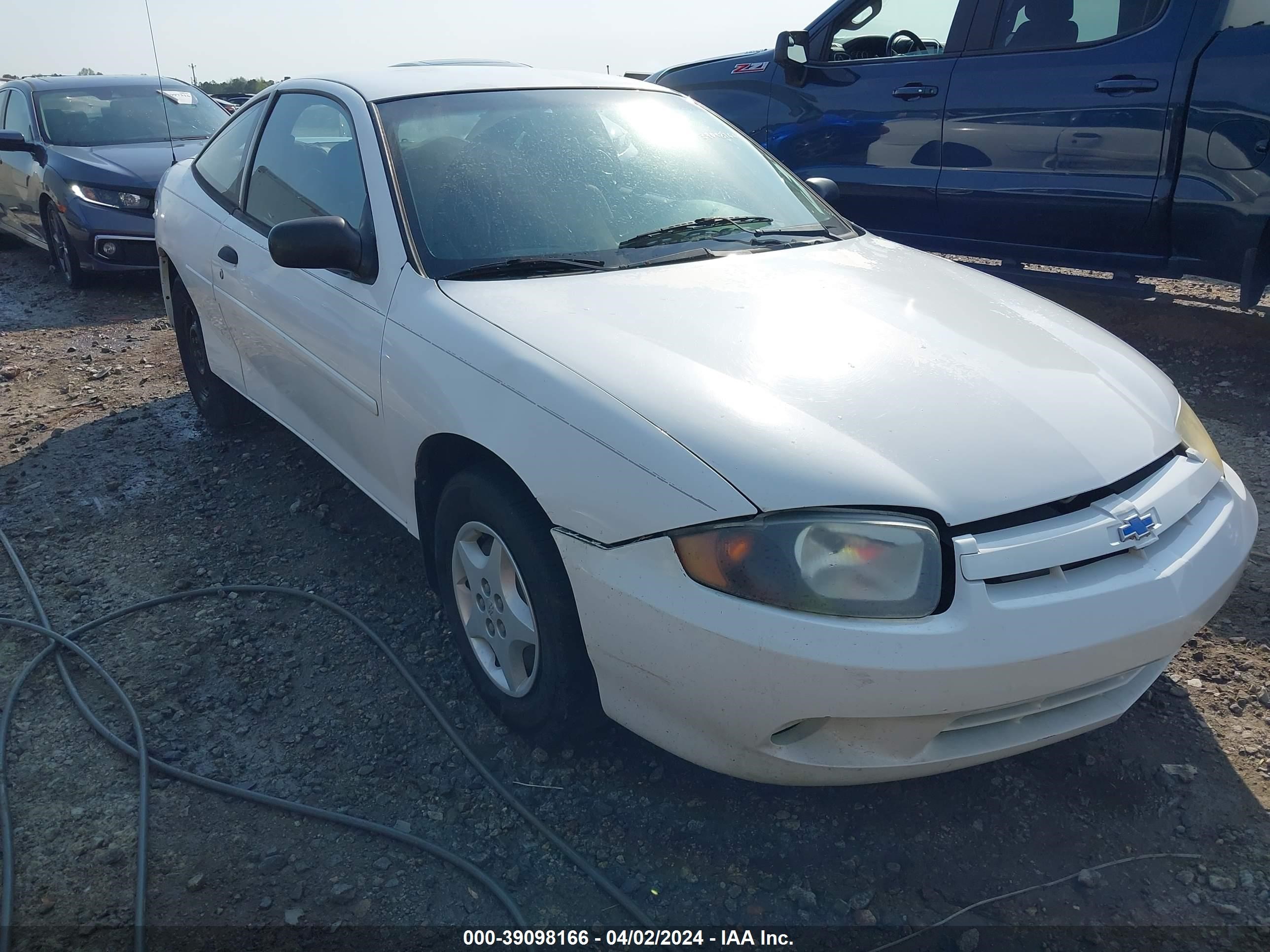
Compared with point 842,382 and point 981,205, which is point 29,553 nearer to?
point 842,382

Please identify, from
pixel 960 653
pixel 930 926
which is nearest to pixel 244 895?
pixel 930 926

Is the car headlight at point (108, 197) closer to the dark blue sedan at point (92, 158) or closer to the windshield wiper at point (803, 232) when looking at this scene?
the dark blue sedan at point (92, 158)

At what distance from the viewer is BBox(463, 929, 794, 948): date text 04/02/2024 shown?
1981 mm

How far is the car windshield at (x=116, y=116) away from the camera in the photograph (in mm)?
7719

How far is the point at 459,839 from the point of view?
7.37 feet

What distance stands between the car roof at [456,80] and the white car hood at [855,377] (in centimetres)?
97

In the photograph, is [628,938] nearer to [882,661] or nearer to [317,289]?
[882,661]

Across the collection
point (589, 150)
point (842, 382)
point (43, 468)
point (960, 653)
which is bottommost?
point (43, 468)

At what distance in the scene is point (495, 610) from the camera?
8.00 ft

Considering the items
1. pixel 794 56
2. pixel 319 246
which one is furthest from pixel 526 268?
pixel 794 56

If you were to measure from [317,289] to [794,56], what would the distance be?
3.72m

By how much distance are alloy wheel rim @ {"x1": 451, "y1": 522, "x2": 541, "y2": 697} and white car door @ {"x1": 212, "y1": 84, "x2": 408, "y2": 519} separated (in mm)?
377

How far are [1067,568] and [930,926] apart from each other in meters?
0.76

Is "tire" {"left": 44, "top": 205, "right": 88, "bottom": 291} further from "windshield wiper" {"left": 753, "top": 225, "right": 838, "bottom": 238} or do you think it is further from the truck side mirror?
"windshield wiper" {"left": 753, "top": 225, "right": 838, "bottom": 238}
